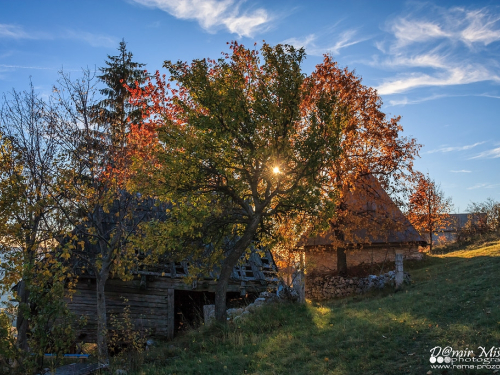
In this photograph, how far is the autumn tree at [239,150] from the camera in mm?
12844

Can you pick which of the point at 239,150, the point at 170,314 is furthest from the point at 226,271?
the point at 170,314

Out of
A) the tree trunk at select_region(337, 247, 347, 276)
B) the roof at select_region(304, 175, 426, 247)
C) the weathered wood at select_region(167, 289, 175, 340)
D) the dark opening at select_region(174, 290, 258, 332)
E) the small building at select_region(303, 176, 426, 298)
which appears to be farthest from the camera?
the tree trunk at select_region(337, 247, 347, 276)

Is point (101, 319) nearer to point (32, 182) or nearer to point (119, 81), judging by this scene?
point (32, 182)

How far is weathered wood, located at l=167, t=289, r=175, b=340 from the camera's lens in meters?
19.2

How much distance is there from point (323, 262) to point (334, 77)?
1139cm

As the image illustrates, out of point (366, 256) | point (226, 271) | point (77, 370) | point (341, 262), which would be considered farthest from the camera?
point (366, 256)

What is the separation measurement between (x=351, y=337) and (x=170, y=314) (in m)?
11.4

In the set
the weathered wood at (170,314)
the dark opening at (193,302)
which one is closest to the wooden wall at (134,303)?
the weathered wood at (170,314)

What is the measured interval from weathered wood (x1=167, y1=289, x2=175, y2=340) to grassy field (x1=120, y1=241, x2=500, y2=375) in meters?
6.88

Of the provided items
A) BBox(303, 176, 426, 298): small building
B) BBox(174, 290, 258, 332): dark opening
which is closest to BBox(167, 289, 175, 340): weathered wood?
BBox(174, 290, 258, 332): dark opening

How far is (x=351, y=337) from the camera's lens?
10.0m

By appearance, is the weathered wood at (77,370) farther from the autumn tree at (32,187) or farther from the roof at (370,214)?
the roof at (370,214)

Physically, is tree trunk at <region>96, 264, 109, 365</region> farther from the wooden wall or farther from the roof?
the roof

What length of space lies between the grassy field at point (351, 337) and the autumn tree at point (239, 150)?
2.49 meters
